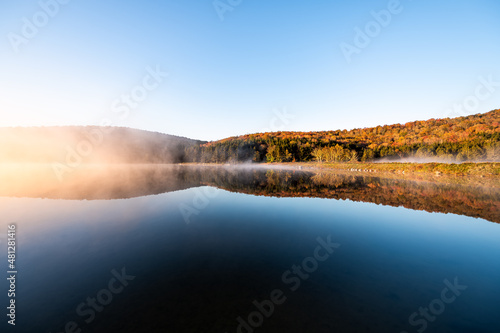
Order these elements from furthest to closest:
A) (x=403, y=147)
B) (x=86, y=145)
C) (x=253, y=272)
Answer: (x=86, y=145) < (x=403, y=147) < (x=253, y=272)

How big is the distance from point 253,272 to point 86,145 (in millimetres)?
234907

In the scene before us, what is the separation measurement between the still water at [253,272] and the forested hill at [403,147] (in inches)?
3252

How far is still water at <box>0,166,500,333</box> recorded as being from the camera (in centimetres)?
478

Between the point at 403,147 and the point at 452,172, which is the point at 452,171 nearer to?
the point at 452,172

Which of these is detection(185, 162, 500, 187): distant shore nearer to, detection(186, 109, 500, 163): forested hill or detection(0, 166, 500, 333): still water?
detection(0, 166, 500, 333): still water

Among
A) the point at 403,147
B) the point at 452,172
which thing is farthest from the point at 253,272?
the point at 403,147

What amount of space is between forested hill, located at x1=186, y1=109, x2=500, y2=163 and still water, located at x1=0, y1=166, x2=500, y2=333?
82.6 metres

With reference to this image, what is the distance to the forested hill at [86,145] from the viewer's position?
487 feet

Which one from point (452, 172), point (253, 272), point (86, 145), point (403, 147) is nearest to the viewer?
point (253, 272)

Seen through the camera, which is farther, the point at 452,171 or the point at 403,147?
the point at 403,147

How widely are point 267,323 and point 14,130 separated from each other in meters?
263

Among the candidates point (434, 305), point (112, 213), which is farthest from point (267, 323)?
point (112, 213)

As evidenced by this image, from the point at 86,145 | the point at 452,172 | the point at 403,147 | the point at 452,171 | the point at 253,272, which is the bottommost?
the point at 253,272

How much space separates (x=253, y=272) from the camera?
22.3 ft
